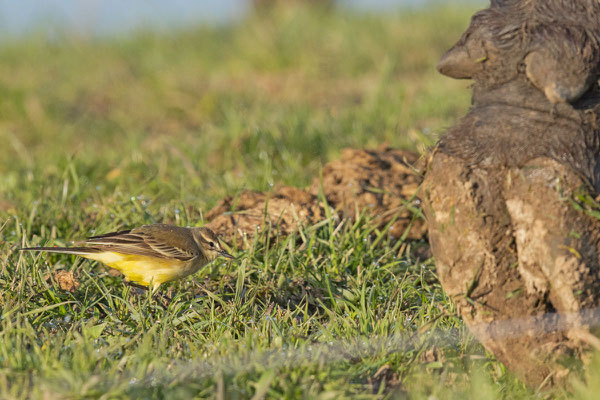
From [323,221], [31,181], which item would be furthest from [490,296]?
[31,181]

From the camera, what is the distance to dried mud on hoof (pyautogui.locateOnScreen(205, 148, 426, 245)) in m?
5.77

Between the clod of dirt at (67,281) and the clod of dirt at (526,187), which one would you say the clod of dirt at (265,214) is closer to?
the clod of dirt at (67,281)

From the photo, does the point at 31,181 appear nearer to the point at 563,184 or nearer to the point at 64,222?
the point at 64,222

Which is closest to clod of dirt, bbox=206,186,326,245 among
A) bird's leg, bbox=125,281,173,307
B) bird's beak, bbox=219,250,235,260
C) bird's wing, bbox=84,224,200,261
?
bird's beak, bbox=219,250,235,260

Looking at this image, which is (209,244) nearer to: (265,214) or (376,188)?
(265,214)

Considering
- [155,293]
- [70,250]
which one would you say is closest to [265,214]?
[155,293]

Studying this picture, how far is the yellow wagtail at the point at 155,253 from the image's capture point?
5.18 metres

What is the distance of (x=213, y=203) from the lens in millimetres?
6527

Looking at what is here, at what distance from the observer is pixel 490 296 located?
410 cm

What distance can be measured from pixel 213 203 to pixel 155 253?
54.6 inches

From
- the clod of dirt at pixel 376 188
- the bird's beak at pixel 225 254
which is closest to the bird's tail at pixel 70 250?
the bird's beak at pixel 225 254

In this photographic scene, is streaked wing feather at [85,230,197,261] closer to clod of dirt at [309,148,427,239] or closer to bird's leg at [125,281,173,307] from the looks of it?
bird's leg at [125,281,173,307]

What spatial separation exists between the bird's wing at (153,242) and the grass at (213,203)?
0.25 m

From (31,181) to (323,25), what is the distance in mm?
6737
